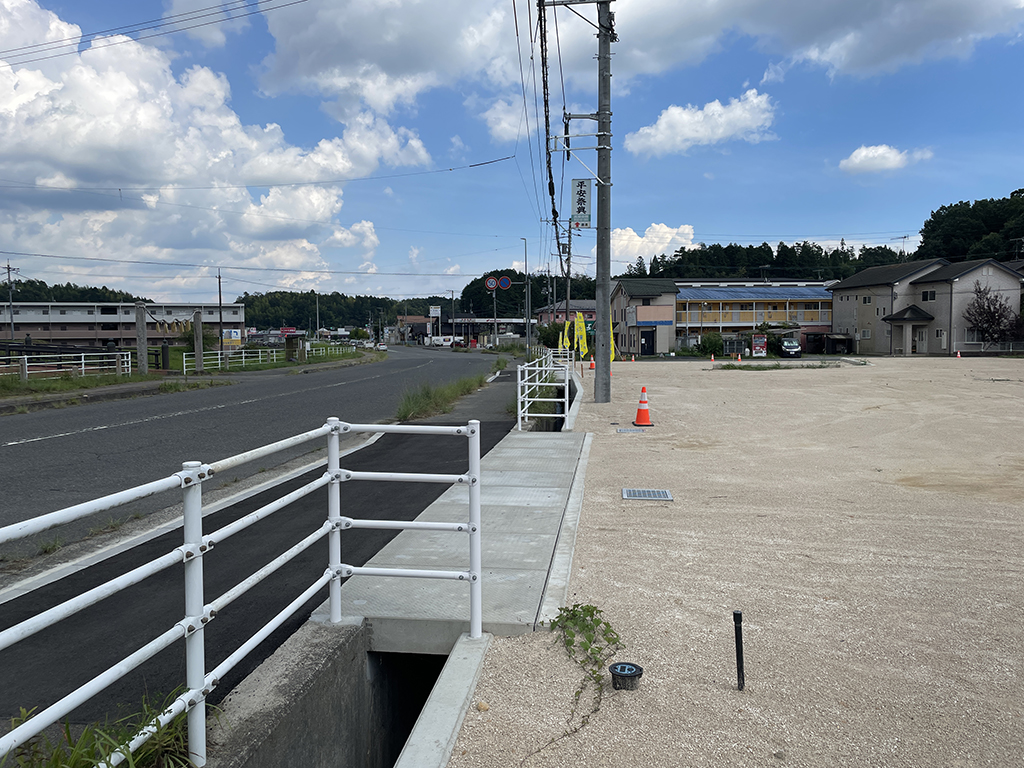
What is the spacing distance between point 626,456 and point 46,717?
10.2 m

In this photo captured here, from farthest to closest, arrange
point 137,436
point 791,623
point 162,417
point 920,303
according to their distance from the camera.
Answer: point 920,303 → point 162,417 → point 137,436 → point 791,623

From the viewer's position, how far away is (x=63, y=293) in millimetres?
141000

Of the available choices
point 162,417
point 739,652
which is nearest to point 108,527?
point 739,652

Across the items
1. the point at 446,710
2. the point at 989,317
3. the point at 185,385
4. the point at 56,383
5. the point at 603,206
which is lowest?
the point at 446,710

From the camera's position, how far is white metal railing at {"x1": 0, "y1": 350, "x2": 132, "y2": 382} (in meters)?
27.6

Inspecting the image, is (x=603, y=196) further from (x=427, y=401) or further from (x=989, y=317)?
(x=989, y=317)

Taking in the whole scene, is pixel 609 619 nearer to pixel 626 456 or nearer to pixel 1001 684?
pixel 1001 684

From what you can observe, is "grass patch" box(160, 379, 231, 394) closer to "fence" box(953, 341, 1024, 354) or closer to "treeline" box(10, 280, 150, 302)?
"fence" box(953, 341, 1024, 354)

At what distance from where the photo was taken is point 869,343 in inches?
2891

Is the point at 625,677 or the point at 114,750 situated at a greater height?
the point at 114,750

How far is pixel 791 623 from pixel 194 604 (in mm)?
3541

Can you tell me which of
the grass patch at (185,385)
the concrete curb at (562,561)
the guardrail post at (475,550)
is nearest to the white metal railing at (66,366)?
the grass patch at (185,385)

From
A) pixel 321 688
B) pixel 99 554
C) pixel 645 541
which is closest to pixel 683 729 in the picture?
pixel 321 688

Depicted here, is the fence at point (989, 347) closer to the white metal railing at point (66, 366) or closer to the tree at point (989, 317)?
the tree at point (989, 317)
